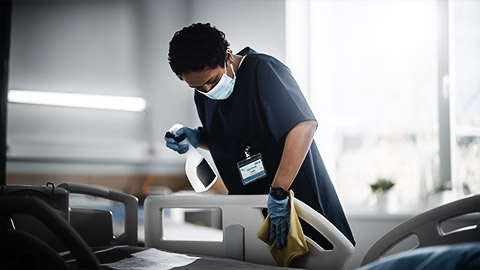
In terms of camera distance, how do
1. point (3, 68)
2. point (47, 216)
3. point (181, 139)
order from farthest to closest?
point (3, 68), point (181, 139), point (47, 216)

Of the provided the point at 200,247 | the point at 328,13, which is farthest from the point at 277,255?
the point at 328,13

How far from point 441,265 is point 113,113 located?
10.6ft

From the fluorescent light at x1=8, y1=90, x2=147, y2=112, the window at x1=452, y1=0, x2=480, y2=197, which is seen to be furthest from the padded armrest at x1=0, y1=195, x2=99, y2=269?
the fluorescent light at x1=8, y1=90, x2=147, y2=112

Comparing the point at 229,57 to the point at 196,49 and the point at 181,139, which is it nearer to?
the point at 196,49

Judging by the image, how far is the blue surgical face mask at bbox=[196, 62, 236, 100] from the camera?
69.4 inches

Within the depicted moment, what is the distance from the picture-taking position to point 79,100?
3.57 metres

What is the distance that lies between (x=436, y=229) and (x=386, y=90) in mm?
1809

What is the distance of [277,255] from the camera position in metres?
1.42

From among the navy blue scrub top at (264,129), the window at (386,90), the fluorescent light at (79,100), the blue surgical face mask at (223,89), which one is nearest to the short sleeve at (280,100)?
the navy blue scrub top at (264,129)

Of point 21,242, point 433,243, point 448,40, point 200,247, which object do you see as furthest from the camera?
point 448,40

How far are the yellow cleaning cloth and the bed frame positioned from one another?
25 mm

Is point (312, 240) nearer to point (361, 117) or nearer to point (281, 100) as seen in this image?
point (281, 100)

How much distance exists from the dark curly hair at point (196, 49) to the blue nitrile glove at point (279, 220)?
56 centimetres

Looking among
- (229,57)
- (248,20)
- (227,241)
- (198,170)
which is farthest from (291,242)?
(248,20)
